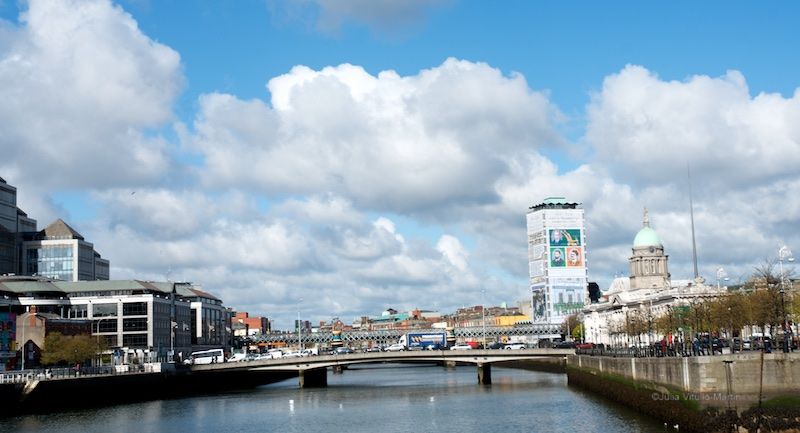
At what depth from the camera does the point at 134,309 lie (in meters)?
139

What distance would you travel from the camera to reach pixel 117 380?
97938 mm

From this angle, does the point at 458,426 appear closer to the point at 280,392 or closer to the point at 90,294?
the point at 280,392

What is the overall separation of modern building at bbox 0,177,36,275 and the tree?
57244 mm

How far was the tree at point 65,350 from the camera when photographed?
349ft

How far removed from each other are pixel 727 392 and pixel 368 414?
31.7 metres

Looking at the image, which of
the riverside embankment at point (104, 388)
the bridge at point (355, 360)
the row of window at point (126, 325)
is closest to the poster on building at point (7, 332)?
the riverside embankment at point (104, 388)

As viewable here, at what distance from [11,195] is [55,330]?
5853 centimetres

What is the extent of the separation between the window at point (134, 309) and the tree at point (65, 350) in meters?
27.0

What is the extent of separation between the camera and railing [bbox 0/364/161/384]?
88.9m

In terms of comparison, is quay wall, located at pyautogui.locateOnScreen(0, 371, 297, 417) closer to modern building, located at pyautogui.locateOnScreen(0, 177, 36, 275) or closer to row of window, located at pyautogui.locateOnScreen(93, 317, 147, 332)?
row of window, located at pyautogui.locateOnScreen(93, 317, 147, 332)

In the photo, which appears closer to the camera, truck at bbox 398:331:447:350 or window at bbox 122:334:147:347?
window at bbox 122:334:147:347

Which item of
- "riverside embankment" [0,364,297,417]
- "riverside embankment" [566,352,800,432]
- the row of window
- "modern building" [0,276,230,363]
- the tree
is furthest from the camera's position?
the row of window

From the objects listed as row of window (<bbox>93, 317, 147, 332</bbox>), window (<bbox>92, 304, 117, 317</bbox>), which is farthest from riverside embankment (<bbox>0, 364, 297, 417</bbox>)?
window (<bbox>92, 304, 117, 317</bbox>)

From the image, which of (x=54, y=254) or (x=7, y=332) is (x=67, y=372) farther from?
(x=54, y=254)
